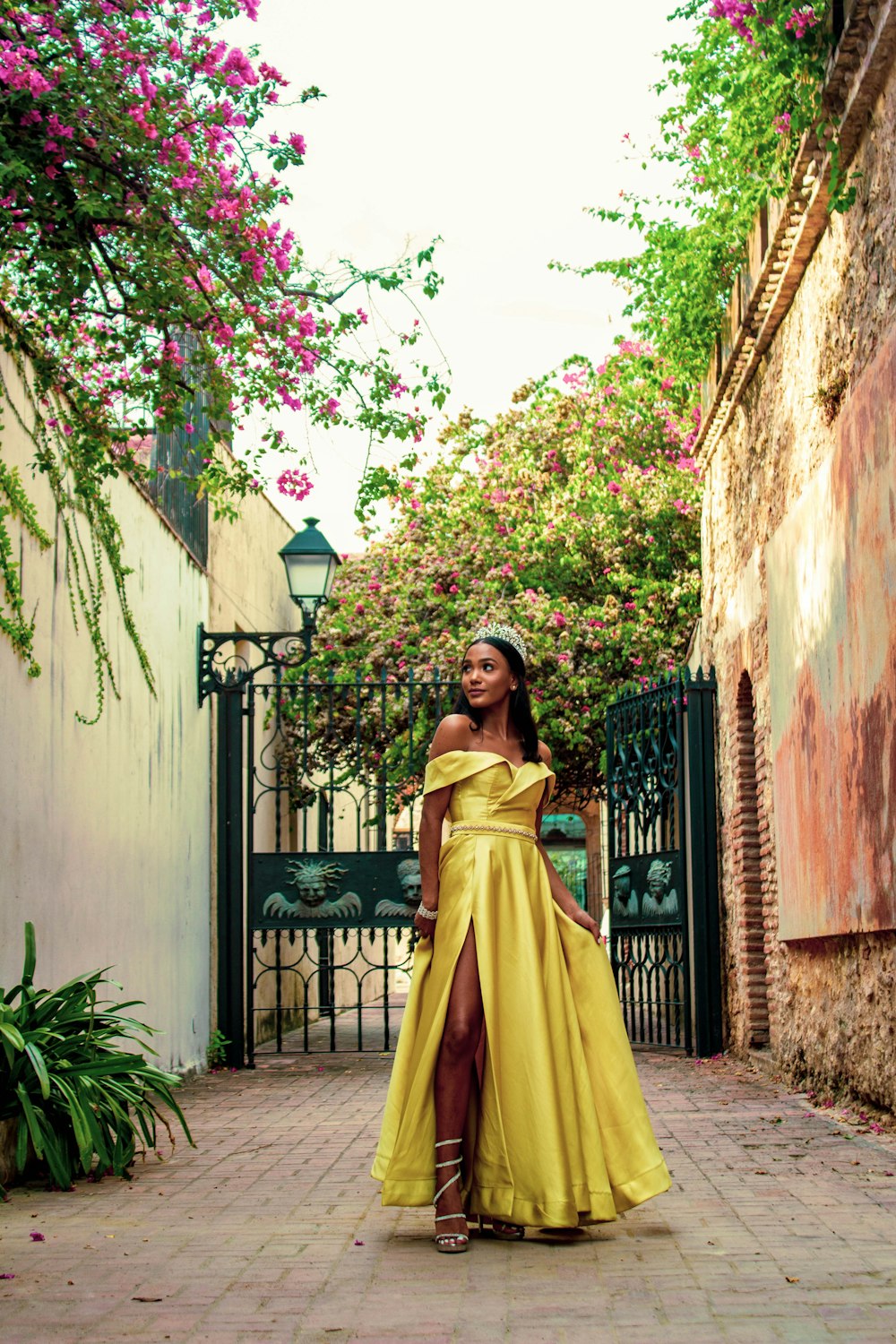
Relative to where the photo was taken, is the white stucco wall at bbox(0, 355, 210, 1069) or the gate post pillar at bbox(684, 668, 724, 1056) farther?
the gate post pillar at bbox(684, 668, 724, 1056)

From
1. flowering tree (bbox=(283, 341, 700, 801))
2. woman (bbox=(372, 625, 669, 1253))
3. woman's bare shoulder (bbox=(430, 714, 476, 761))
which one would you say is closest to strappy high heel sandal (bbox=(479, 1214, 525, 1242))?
woman (bbox=(372, 625, 669, 1253))

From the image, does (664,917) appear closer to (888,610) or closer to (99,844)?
(99,844)

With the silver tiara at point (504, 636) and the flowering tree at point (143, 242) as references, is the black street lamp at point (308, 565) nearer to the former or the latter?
the flowering tree at point (143, 242)

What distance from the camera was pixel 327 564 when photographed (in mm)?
11289

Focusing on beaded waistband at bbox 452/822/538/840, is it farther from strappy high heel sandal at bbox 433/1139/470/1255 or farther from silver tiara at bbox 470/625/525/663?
strappy high heel sandal at bbox 433/1139/470/1255

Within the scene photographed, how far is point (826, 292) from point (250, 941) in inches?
244

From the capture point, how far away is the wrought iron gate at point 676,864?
10727 mm

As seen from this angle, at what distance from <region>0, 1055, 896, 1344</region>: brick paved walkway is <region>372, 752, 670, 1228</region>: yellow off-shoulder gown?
17 centimetres

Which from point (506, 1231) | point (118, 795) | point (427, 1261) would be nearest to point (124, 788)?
point (118, 795)

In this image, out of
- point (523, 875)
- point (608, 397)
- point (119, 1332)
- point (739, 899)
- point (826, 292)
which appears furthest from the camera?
point (608, 397)

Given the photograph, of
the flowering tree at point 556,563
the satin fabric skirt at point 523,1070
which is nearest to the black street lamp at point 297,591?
the flowering tree at point 556,563

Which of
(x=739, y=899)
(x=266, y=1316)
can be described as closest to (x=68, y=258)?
(x=266, y=1316)

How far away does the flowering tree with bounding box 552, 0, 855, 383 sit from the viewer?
22.9ft

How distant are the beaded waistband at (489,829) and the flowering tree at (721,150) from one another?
370 centimetres
